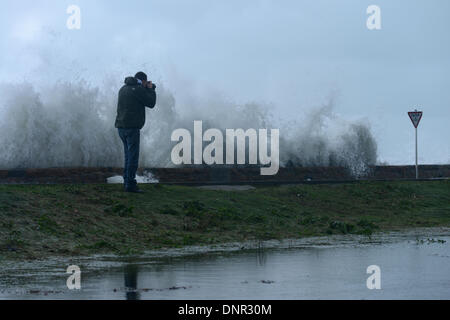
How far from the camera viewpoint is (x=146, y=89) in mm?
19000

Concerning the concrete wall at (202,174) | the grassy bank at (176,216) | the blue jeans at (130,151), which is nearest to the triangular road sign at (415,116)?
the concrete wall at (202,174)

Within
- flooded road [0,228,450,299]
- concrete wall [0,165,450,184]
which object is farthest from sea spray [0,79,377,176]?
flooded road [0,228,450,299]

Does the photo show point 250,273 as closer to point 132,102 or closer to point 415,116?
point 132,102

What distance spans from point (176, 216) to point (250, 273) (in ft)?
21.5

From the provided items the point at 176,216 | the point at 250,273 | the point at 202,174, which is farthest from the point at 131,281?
the point at 202,174

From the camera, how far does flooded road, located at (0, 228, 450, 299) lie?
962 centimetres

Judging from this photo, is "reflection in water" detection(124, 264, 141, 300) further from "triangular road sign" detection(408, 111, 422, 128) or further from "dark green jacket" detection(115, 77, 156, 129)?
"triangular road sign" detection(408, 111, 422, 128)

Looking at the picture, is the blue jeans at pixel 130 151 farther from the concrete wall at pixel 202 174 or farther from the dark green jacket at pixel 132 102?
the concrete wall at pixel 202 174

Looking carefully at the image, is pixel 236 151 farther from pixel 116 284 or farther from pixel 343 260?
pixel 116 284

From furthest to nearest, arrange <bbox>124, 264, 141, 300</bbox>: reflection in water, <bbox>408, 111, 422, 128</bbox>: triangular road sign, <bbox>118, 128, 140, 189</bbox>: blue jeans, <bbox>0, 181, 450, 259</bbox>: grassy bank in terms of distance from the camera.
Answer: <bbox>408, 111, 422, 128</bbox>: triangular road sign < <bbox>118, 128, 140, 189</bbox>: blue jeans < <bbox>0, 181, 450, 259</bbox>: grassy bank < <bbox>124, 264, 141, 300</bbox>: reflection in water

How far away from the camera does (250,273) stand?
1145cm

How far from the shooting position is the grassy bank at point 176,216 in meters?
14.6

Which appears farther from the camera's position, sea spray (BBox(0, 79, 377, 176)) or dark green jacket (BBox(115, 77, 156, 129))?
sea spray (BBox(0, 79, 377, 176))

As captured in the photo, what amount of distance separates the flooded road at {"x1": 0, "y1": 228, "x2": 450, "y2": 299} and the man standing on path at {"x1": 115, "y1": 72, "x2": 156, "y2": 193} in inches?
163
